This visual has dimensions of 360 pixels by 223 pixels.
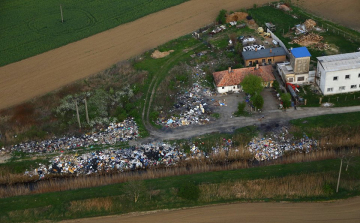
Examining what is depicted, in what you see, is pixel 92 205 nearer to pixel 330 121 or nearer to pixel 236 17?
pixel 330 121

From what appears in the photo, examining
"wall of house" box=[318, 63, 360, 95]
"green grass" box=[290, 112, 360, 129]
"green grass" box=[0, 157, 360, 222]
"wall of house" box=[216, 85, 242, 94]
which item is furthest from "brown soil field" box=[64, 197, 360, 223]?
"wall of house" box=[216, 85, 242, 94]

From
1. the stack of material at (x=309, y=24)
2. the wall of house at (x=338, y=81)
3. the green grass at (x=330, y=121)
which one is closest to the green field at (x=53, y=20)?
the stack of material at (x=309, y=24)

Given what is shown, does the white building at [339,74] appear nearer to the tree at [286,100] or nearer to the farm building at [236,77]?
the tree at [286,100]

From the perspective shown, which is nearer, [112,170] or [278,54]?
[112,170]

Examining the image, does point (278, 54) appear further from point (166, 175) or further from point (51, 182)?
point (51, 182)

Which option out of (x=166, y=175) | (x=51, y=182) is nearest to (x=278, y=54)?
(x=166, y=175)

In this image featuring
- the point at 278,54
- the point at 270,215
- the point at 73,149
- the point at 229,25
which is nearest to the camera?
the point at 270,215

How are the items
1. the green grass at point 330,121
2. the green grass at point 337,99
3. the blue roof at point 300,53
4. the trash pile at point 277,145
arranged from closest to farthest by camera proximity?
the trash pile at point 277,145, the green grass at point 330,121, the green grass at point 337,99, the blue roof at point 300,53
